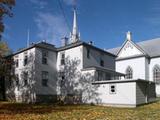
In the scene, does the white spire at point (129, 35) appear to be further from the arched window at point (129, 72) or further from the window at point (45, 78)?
the window at point (45, 78)

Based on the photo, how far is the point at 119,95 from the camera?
90.8ft

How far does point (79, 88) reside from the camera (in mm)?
32906

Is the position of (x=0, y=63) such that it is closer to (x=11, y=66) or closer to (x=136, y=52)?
(x=11, y=66)

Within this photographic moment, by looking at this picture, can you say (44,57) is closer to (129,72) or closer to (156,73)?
(129,72)

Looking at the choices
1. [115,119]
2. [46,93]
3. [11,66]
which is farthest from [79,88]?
[115,119]

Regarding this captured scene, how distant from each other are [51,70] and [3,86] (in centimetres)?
→ 1103

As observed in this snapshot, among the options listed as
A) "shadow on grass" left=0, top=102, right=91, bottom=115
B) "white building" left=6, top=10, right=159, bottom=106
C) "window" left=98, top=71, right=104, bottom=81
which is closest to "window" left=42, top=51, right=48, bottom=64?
"white building" left=6, top=10, right=159, bottom=106

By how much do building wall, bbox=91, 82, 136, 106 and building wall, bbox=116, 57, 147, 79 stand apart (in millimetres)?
18196

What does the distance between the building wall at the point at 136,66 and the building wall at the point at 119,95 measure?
18.2 metres

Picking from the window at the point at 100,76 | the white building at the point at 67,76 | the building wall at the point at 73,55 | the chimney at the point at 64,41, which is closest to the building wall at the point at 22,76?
the white building at the point at 67,76

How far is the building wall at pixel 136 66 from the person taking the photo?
149 feet

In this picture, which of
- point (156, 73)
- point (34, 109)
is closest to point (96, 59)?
point (156, 73)

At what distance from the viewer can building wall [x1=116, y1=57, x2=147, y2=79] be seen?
45513mm

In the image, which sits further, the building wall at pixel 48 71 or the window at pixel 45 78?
the window at pixel 45 78
